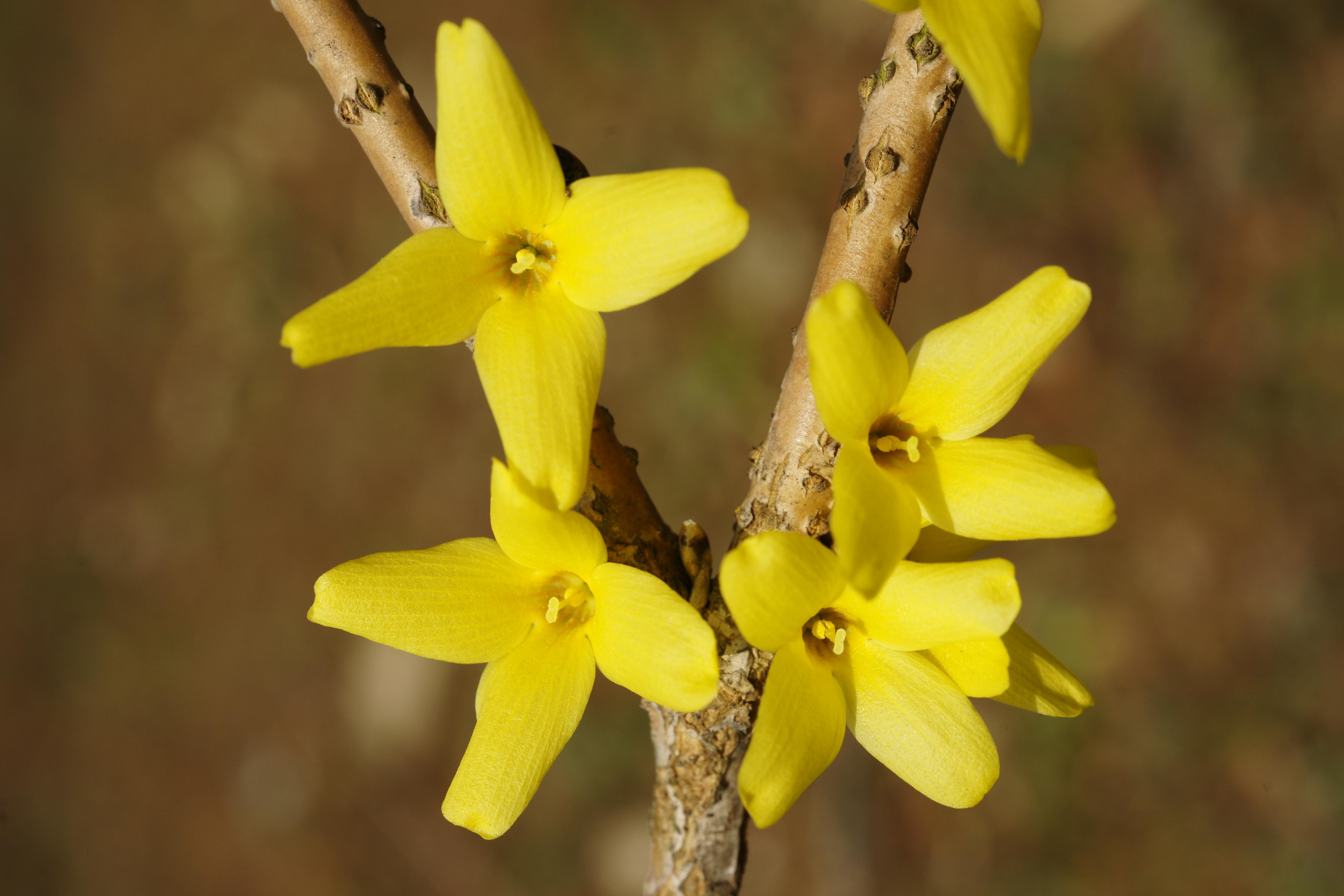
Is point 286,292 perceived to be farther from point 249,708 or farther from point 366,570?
point 366,570

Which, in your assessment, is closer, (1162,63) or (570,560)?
(570,560)

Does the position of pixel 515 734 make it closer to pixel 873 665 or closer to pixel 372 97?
pixel 873 665

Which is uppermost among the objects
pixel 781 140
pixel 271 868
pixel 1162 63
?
pixel 781 140

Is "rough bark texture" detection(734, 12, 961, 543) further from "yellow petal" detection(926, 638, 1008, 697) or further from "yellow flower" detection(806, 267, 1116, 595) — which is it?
"yellow petal" detection(926, 638, 1008, 697)

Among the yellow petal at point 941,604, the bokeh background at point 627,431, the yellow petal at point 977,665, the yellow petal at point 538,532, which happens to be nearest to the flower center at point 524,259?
the yellow petal at point 538,532

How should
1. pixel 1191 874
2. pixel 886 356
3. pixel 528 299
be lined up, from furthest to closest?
pixel 1191 874 → pixel 528 299 → pixel 886 356

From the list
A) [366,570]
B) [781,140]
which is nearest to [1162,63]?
[781,140]

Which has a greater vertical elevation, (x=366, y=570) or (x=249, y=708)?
(x=366, y=570)
